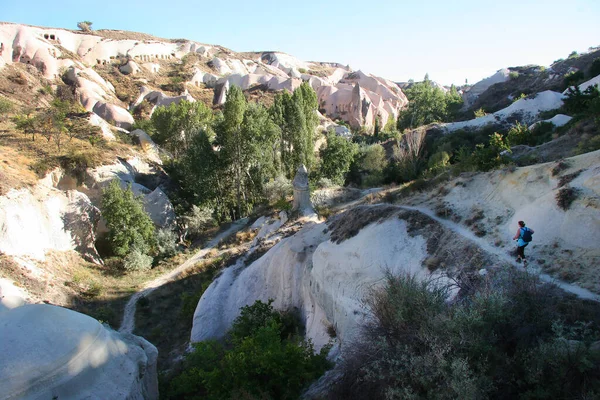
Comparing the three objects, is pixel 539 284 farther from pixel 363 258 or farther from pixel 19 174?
pixel 19 174

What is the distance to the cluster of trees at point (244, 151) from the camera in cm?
2975

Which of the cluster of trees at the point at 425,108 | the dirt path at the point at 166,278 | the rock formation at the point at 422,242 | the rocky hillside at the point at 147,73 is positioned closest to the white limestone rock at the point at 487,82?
the rocky hillside at the point at 147,73

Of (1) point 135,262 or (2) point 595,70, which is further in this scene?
(2) point 595,70

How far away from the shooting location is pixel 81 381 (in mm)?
7051

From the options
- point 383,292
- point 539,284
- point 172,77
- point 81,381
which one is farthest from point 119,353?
point 172,77

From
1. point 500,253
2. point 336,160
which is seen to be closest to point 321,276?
point 500,253

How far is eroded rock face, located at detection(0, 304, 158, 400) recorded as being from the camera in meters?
6.57

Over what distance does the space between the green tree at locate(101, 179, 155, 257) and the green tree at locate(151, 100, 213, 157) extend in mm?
12160

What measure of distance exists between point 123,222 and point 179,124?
16552 millimetres

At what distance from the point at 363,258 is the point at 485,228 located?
11.1 feet

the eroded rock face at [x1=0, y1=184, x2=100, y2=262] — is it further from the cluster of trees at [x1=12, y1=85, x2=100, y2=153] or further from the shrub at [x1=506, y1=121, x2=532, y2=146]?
the shrub at [x1=506, y1=121, x2=532, y2=146]

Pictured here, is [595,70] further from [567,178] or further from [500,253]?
[500,253]

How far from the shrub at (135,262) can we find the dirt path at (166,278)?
180 cm

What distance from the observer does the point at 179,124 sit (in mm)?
38344
